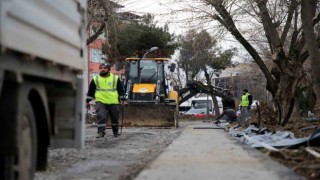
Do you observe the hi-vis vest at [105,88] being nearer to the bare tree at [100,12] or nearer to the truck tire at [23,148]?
the bare tree at [100,12]

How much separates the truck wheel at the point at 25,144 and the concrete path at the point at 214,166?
1.48m

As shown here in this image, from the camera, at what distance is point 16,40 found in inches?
148

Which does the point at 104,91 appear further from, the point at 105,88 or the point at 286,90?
the point at 286,90

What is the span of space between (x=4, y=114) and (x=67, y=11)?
168 cm

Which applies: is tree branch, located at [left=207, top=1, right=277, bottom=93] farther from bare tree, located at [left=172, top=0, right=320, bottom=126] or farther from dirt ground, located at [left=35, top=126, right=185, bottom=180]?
dirt ground, located at [left=35, top=126, right=185, bottom=180]

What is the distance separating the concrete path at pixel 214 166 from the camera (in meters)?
5.81

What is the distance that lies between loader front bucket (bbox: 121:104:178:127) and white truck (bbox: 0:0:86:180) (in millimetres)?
12733

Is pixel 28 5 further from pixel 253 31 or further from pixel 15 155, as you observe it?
pixel 253 31

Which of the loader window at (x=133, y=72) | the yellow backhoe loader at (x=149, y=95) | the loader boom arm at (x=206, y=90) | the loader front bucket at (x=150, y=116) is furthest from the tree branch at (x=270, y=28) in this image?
the loader window at (x=133, y=72)

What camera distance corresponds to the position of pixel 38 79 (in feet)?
15.5

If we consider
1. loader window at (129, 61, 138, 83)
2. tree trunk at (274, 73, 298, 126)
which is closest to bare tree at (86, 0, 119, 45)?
loader window at (129, 61, 138, 83)

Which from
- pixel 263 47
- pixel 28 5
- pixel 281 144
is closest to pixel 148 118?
pixel 281 144

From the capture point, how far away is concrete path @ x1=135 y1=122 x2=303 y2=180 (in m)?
5.81

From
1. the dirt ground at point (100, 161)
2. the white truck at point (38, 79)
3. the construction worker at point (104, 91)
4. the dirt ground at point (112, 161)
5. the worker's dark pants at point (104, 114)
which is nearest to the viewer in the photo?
the white truck at point (38, 79)
